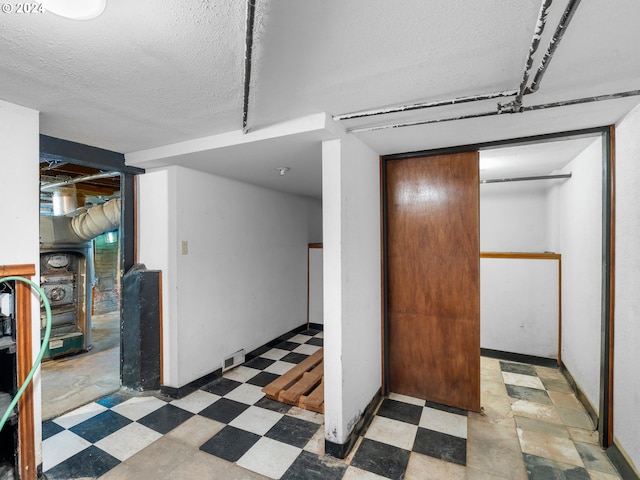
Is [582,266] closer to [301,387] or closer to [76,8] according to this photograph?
[301,387]

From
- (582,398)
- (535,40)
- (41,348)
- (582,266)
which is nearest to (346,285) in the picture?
(535,40)

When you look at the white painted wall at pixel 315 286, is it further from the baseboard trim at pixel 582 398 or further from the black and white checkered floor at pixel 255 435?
the baseboard trim at pixel 582 398

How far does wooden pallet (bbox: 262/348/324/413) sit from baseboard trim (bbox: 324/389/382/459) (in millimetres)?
358

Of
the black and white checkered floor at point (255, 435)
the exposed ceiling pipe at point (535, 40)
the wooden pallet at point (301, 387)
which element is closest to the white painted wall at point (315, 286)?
the wooden pallet at point (301, 387)

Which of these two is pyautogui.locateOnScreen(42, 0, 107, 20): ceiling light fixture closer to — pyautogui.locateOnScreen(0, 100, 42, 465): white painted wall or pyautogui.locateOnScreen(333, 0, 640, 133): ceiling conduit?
pyautogui.locateOnScreen(0, 100, 42, 465): white painted wall

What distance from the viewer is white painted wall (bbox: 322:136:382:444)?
201 centimetres

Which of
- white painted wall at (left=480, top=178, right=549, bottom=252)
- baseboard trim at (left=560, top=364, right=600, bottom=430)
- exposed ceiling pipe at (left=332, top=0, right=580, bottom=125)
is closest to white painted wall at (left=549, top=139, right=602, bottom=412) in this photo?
baseboard trim at (left=560, top=364, right=600, bottom=430)

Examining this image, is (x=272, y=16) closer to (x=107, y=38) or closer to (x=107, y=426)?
(x=107, y=38)

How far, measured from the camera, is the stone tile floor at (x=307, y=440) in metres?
1.85

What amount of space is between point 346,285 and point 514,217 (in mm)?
3009

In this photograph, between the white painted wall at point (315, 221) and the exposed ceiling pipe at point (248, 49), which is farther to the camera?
the white painted wall at point (315, 221)

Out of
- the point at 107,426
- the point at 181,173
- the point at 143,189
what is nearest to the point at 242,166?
the point at 181,173

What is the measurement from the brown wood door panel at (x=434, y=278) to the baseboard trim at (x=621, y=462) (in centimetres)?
78

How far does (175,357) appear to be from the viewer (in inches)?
107
